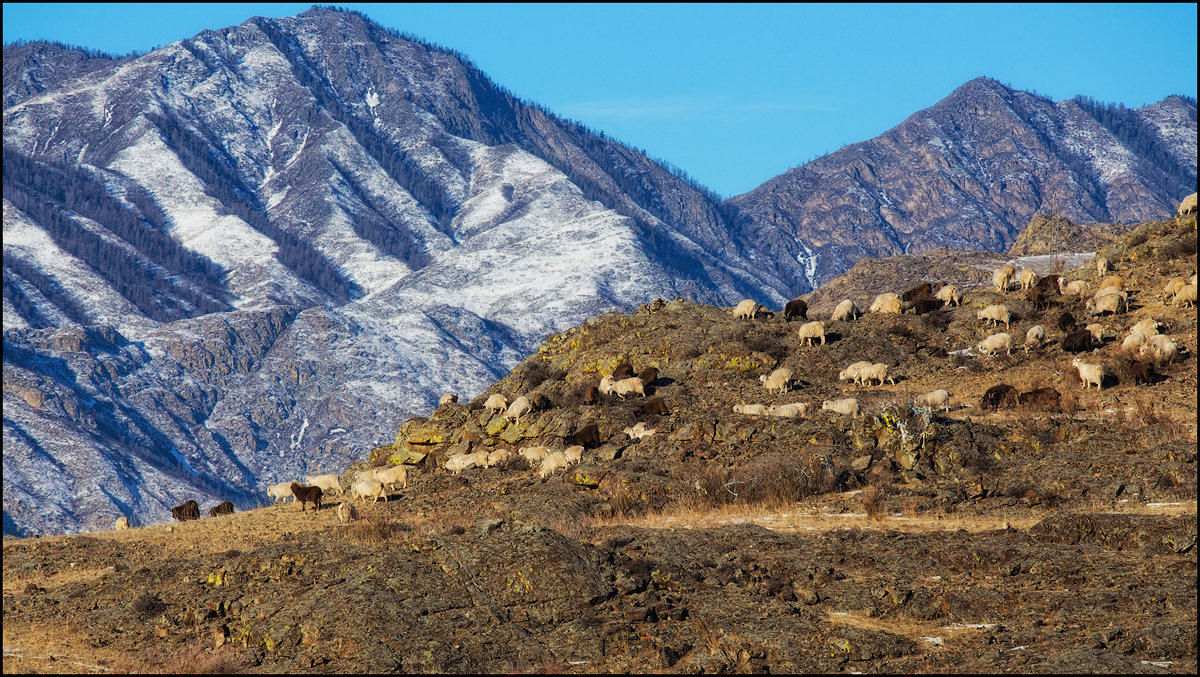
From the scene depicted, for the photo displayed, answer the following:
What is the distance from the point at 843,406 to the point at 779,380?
4.02 m

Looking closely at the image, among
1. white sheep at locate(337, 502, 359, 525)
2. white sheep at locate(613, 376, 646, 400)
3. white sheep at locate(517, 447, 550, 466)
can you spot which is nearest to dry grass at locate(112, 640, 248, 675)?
white sheep at locate(337, 502, 359, 525)

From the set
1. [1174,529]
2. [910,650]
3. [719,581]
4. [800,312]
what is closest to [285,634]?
[719,581]

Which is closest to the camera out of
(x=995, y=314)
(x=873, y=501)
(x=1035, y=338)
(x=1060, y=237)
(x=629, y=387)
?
(x=873, y=501)

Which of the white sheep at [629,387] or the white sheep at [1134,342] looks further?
the white sheep at [629,387]

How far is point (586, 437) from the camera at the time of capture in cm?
3128

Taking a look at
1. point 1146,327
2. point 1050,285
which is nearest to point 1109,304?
point 1146,327

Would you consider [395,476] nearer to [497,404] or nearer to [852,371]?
[497,404]

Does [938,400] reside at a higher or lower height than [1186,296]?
lower

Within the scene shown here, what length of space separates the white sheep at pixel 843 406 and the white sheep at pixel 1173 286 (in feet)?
44.9

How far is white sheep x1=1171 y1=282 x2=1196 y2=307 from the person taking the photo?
112ft

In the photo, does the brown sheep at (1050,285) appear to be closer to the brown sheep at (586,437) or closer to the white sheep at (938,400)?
the white sheep at (938,400)

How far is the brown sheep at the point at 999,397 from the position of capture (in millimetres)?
29375

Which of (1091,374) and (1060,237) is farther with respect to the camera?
(1060,237)

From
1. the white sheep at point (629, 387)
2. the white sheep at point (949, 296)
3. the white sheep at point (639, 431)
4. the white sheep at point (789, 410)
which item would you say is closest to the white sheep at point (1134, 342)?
the white sheep at point (949, 296)
